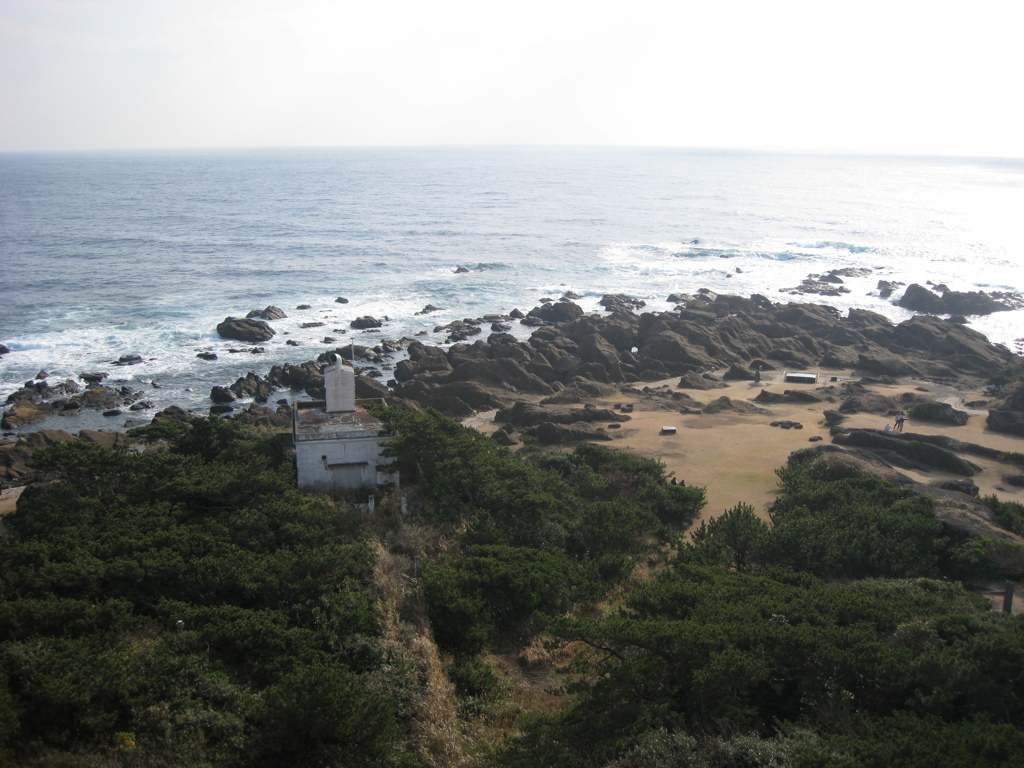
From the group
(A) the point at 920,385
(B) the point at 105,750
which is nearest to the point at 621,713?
(B) the point at 105,750

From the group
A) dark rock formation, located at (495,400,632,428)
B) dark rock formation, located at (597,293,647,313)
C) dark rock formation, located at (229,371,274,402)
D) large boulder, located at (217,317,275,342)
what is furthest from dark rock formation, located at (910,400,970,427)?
large boulder, located at (217,317,275,342)

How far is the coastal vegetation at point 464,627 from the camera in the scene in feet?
33.8

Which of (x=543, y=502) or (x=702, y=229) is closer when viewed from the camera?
(x=543, y=502)

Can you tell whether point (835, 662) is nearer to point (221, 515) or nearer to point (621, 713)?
point (621, 713)

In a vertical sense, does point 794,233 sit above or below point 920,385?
above

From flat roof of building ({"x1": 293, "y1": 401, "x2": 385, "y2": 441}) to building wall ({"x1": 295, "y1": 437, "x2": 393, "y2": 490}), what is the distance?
0.16m

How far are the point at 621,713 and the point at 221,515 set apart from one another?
11290mm

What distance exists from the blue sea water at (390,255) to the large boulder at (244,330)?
0.79 metres

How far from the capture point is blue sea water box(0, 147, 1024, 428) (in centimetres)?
5056

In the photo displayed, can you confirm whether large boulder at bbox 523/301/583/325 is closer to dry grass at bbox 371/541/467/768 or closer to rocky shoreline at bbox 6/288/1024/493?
rocky shoreline at bbox 6/288/1024/493

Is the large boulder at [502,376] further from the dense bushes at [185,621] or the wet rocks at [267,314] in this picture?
the dense bushes at [185,621]

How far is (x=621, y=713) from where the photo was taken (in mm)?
11383

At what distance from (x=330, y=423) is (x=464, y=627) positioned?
927 centimetres

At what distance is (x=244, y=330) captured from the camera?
50.1m
